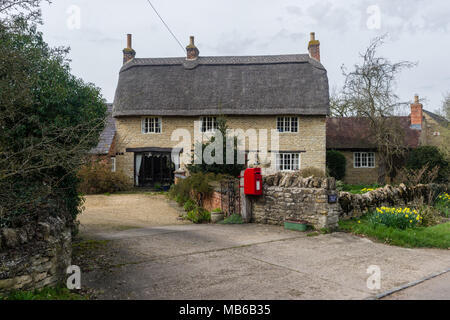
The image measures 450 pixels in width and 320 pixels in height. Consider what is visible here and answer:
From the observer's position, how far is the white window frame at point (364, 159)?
24953 millimetres

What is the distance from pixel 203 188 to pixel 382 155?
1518cm

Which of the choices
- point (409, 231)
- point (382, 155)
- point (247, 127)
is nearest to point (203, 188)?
point (409, 231)

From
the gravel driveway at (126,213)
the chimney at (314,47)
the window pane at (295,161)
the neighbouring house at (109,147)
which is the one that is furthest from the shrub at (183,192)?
the chimney at (314,47)

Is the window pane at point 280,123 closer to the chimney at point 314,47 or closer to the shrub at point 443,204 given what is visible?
the chimney at point 314,47

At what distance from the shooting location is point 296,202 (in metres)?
9.28

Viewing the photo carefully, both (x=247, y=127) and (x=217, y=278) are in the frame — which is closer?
(x=217, y=278)

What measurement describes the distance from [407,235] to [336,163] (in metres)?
16.0

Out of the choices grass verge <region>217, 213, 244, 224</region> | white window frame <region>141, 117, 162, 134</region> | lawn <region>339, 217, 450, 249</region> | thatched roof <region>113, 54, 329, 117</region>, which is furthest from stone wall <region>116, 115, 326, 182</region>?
lawn <region>339, 217, 450, 249</region>

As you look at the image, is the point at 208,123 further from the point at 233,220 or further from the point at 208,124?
the point at 233,220

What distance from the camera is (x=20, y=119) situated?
621 centimetres

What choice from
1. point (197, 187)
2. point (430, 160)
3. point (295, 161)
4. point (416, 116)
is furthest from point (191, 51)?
point (416, 116)

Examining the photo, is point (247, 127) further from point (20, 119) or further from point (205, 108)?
point (20, 119)

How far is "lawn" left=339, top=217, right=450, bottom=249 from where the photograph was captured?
771 cm
